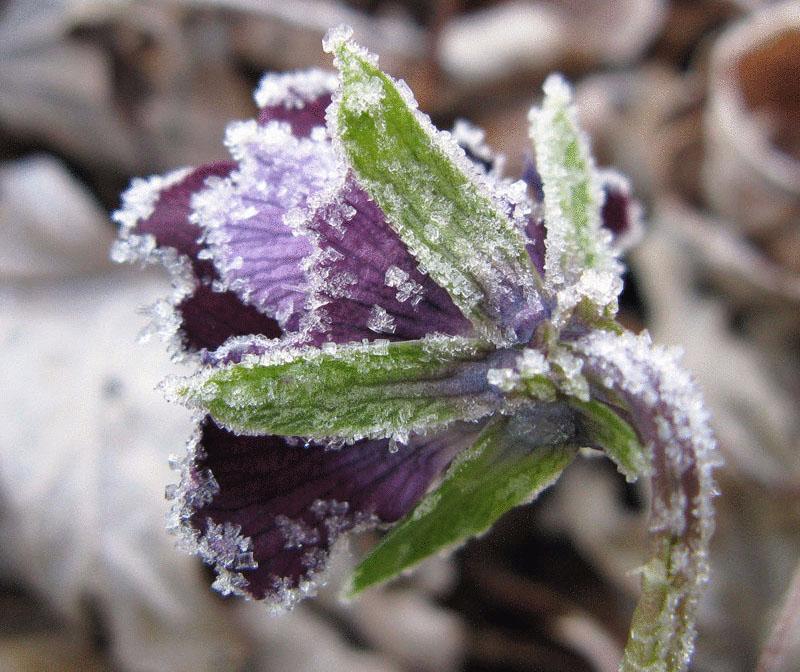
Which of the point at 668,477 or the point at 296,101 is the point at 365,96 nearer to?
the point at 296,101

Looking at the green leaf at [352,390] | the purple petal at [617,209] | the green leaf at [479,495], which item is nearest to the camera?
the green leaf at [352,390]

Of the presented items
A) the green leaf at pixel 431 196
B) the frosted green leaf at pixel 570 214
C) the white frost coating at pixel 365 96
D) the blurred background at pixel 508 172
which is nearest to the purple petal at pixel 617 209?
the frosted green leaf at pixel 570 214

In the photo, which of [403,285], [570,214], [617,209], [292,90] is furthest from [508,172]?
[403,285]

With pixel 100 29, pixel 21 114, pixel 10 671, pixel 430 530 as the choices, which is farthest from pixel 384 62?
pixel 430 530

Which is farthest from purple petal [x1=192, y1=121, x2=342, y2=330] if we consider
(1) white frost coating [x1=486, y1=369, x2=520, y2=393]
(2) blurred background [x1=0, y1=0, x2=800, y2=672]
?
(2) blurred background [x1=0, y1=0, x2=800, y2=672]

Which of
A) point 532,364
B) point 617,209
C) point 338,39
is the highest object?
point 617,209

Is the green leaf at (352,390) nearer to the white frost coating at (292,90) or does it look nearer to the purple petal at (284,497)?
the purple petal at (284,497)

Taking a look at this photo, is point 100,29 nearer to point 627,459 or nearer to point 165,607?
point 165,607
